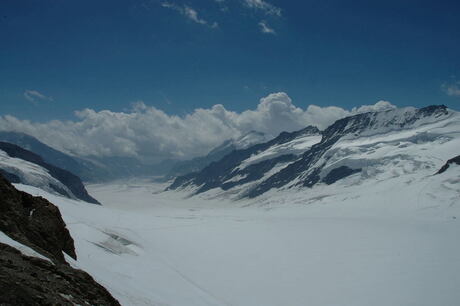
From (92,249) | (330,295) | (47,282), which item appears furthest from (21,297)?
(330,295)

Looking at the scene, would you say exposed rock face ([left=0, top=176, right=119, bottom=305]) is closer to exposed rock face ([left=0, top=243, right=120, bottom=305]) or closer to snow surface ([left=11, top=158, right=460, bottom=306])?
exposed rock face ([left=0, top=243, right=120, bottom=305])

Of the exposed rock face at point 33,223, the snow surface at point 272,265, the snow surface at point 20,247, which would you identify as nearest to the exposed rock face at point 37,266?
the exposed rock face at point 33,223

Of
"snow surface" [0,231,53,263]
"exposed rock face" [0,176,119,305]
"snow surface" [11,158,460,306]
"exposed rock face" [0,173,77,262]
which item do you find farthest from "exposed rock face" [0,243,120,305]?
"snow surface" [11,158,460,306]

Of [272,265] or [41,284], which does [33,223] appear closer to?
[41,284]

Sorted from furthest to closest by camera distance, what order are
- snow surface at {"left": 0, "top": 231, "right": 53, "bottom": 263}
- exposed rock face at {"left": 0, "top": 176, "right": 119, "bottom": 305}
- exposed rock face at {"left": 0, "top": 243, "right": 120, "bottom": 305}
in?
snow surface at {"left": 0, "top": 231, "right": 53, "bottom": 263} → exposed rock face at {"left": 0, "top": 176, "right": 119, "bottom": 305} → exposed rock face at {"left": 0, "top": 243, "right": 120, "bottom": 305}

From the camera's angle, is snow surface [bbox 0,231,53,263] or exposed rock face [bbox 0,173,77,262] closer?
snow surface [bbox 0,231,53,263]

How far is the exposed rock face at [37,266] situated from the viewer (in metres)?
10.7

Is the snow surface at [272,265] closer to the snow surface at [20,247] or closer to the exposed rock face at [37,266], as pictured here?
the exposed rock face at [37,266]

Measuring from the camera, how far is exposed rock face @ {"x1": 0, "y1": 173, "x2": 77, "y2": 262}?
17.5 metres

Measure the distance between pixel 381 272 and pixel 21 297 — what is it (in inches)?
2876

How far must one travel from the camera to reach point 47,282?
12.7 meters

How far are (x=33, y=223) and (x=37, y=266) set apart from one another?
7916 mm

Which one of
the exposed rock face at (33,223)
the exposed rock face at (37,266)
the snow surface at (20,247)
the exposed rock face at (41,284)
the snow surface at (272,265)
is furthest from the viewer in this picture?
the snow surface at (272,265)

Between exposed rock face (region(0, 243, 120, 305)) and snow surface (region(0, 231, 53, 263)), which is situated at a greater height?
snow surface (region(0, 231, 53, 263))
